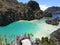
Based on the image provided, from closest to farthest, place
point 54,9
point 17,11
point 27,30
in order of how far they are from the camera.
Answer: point 27,30, point 17,11, point 54,9

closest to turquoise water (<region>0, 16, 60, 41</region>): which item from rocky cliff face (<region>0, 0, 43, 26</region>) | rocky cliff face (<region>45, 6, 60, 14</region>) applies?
rocky cliff face (<region>0, 0, 43, 26</region>)

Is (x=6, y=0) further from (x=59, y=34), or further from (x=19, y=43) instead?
(x=19, y=43)

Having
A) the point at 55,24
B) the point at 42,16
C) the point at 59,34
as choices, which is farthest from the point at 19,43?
the point at 42,16

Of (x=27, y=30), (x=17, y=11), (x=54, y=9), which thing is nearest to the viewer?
(x=27, y=30)

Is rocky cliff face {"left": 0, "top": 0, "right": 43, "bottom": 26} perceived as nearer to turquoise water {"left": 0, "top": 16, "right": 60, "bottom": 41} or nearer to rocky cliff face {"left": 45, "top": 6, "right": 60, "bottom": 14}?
rocky cliff face {"left": 45, "top": 6, "right": 60, "bottom": 14}

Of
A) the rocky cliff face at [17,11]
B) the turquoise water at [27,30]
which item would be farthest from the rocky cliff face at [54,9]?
the turquoise water at [27,30]

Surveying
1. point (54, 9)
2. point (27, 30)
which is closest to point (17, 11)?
point (54, 9)

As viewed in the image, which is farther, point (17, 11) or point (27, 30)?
point (17, 11)

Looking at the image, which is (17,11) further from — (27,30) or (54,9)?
(27,30)

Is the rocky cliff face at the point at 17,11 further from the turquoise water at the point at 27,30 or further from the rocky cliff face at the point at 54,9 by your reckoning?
the turquoise water at the point at 27,30
